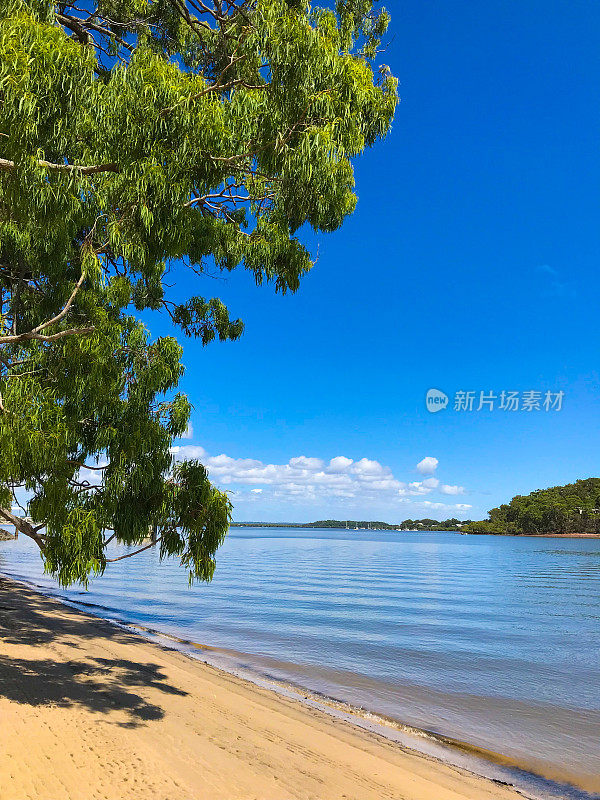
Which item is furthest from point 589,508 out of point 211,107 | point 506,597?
point 211,107

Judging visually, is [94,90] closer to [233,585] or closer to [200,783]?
[200,783]

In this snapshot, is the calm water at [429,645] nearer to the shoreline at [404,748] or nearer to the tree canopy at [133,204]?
the shoreline at [404,748]

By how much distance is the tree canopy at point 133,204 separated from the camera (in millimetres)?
3916

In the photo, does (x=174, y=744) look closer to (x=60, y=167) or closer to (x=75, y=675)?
(x=75, y=675)

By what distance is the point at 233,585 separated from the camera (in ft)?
94.2

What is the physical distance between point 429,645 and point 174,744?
11.0m

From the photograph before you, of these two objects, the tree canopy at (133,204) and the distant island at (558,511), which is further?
the distant island at (558,511)

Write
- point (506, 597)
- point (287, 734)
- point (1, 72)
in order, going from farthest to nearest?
point (506, 597) → point (287, 734) → point (1, 72)

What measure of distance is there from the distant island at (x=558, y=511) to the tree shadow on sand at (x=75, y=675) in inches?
5639

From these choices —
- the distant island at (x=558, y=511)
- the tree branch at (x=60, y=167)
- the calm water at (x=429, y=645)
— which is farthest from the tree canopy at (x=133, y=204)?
the distant island at (x=558, y=511)

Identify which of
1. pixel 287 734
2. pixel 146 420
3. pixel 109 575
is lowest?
pixel 109 575

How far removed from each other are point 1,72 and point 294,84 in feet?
6.53

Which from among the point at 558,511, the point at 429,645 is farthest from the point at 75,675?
the point at 558,511

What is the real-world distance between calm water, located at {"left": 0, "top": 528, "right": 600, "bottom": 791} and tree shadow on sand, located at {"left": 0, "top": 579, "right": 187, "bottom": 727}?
3.37 metres
